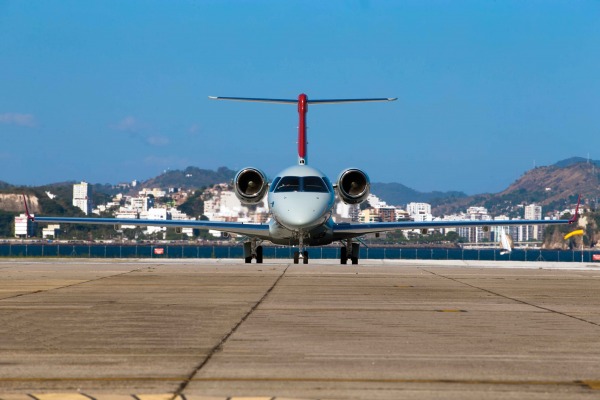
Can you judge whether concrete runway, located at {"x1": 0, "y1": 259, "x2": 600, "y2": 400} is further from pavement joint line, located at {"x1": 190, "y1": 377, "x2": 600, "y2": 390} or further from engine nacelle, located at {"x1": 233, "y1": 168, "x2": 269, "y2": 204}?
engine nacelle, located at {"x1": 233, "y1": 168, "x2": 269, "y2": 204}

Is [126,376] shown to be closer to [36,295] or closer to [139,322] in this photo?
[139,322]

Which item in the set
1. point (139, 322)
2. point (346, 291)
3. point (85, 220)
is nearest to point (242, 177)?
point (85, 220)

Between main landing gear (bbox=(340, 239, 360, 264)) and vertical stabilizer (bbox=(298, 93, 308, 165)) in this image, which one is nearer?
main landing gear (bbox=(340, 239, 360, 264))

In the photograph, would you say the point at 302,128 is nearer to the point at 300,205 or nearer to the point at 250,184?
the point at 250,184

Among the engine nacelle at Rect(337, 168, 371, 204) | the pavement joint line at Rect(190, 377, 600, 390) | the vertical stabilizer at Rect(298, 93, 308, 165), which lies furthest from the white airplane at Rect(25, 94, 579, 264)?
the pavement joint line at Rect(190, 377, 600, 390)

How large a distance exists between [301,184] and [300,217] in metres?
1.66

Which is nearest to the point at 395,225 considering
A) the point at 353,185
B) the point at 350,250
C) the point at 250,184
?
the point at 350,250

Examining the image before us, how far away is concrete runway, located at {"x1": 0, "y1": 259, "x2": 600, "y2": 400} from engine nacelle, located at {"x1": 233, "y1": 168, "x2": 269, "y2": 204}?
21.9 m

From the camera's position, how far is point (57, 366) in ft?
31.0

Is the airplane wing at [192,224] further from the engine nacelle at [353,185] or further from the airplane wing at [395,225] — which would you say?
the engine nacelle at [353,185]

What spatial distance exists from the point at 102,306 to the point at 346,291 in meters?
6.76

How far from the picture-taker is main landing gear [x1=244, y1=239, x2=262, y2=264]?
44.3 meters

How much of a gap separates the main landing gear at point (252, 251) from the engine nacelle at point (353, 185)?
4642 millimetres

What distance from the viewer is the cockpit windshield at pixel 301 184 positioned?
39.8m
